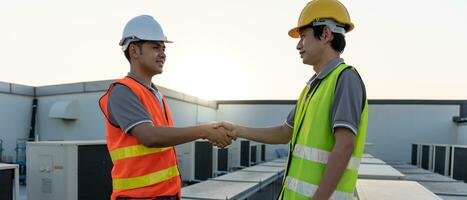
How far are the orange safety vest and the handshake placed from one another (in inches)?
11.5

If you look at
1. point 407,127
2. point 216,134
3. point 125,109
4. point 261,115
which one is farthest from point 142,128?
point 407,127

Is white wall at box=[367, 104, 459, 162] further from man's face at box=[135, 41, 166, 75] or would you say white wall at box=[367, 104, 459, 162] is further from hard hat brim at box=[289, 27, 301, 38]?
man's face at box=[135, 41, 166, 75]

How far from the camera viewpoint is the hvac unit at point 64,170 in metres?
4.25

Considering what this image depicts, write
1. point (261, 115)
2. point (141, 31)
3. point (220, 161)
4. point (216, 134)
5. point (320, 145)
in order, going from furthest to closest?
1. point (261, 115)
2. point (220, 161)
3. point (216, 134)
4. point (141, 31)
5. point (320, 145)

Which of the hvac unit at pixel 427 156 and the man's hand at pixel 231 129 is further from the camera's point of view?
the hvac unit at pixel 427 156

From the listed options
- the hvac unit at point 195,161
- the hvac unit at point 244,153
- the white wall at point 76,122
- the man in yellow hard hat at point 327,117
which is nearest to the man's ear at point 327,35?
the man in yellow hard hat at point 327,117

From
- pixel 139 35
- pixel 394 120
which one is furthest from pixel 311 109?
pixel 394 120

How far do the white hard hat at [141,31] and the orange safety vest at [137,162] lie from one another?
0.82 ft

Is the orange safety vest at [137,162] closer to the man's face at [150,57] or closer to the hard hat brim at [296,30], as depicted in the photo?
the man's face at [150,57]

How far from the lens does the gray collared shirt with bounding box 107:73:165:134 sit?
1.88 m

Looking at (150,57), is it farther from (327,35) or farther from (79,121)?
(79,121)

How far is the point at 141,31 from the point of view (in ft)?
6.97

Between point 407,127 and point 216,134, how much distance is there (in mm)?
15020

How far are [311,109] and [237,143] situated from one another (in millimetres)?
8275
